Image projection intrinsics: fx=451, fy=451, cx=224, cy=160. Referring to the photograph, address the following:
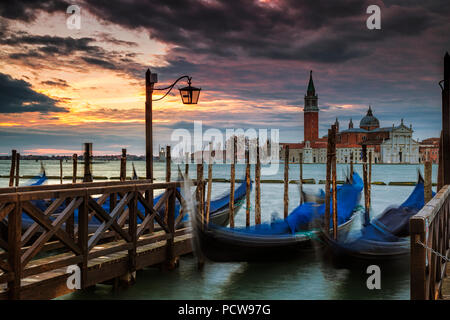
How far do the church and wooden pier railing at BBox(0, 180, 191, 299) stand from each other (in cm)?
8091

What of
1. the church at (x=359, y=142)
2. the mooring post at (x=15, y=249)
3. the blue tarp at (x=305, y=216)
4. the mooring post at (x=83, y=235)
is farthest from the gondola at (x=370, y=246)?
the church at (x=359, y=142)

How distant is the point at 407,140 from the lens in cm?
8525

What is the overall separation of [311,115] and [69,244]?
3613 inches

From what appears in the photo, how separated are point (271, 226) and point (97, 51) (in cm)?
489

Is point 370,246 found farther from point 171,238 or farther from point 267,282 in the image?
point 171,238

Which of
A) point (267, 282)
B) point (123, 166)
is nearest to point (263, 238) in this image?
point (267, 282)

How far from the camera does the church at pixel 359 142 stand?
8488cm

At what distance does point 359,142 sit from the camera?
86.9 metres

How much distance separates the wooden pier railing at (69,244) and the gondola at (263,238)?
355 millimetres

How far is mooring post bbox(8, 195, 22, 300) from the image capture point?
3.17m

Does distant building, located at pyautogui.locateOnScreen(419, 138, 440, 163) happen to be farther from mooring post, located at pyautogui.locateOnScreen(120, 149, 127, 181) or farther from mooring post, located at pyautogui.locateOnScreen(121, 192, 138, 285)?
mooring post, located at pyautogui.locateOnScreen(121, 192, 138, 285)

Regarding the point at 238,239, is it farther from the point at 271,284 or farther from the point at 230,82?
the point at 230,82

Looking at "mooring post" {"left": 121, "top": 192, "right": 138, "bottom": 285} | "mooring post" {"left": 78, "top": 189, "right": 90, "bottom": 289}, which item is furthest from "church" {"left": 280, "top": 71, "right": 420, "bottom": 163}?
"mooring post" {"left": 78, "top": 189, "right": 90, "bottom": 289}
